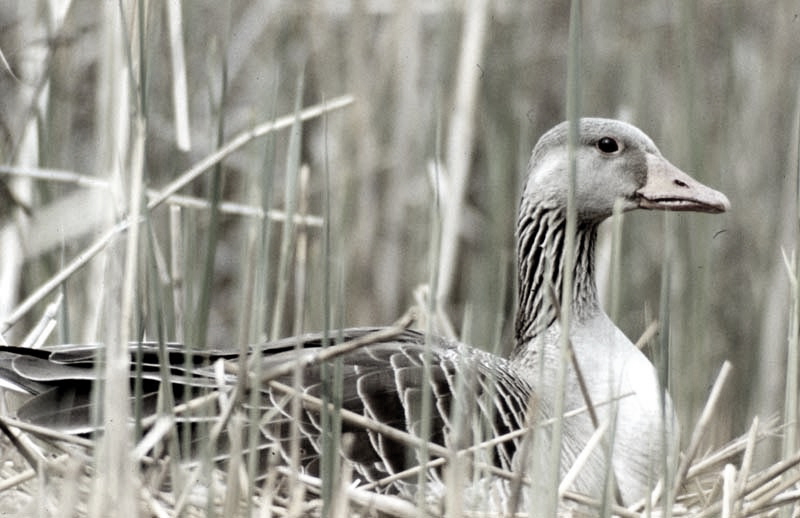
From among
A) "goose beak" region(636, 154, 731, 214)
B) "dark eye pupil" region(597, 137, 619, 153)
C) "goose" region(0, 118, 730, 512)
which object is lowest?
"goose" region(0, 118, 730, 512)

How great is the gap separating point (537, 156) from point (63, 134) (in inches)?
77.1

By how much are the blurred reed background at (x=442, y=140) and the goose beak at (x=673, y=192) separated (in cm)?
35

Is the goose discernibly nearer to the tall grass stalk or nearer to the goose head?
the goose head

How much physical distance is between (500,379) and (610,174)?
87 centimetres

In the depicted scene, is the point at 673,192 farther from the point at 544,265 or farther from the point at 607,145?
the point at 544,265

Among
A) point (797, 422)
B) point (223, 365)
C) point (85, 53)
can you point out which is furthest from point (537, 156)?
point (85, 53)

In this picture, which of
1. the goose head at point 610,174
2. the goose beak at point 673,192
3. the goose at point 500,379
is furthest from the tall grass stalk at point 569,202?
the goose head at point 610,174

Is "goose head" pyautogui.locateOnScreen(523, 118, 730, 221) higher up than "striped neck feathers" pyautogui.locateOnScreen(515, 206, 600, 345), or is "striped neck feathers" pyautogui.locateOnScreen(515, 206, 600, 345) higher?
"goose head" pyautogui.locateOnScreen(523, 118, 730, 221)

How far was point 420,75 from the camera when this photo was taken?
19.7ft

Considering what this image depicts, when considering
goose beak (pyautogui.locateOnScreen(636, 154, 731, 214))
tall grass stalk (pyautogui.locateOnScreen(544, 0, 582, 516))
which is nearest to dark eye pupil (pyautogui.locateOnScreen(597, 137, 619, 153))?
goose beak (pyautogui.locateOnScreen(636, 154, 731, 214))

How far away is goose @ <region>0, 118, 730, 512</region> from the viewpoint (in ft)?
11.3

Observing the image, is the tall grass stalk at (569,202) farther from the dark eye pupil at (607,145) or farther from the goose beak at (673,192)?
the dark eye pupil at (607,145)

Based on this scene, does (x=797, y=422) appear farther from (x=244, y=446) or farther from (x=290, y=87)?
(x=290, y=87)

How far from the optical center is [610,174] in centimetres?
433
